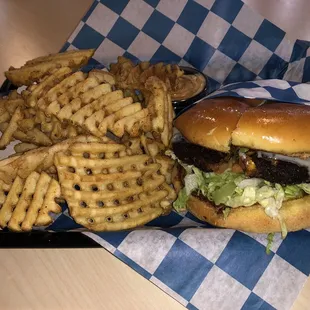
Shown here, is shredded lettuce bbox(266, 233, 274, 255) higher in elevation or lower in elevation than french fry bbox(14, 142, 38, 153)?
higher

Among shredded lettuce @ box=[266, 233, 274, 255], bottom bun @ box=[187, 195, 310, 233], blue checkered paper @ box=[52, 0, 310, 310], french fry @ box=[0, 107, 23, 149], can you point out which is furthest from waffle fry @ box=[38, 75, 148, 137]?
shredded lettuce @ box=[266, 233, 274, 255]

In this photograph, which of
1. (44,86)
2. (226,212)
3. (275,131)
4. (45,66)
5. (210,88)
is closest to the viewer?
(275,131)

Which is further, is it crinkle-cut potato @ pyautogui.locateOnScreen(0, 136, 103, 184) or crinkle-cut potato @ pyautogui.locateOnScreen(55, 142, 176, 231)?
crinkle-cut potato @ pyautogui.locateOnScreen(0, 136, 103, 184)

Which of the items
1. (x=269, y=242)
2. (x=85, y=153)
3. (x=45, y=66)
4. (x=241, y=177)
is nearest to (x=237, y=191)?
(x=241, y=177)

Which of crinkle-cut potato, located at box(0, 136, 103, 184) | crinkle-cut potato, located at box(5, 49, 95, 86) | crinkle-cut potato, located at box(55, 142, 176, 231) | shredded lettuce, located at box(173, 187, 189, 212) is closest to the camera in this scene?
crinkle-cut potato, located at box(55, 142, 176, 231)

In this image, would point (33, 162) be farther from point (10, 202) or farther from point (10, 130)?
point (10, 130)

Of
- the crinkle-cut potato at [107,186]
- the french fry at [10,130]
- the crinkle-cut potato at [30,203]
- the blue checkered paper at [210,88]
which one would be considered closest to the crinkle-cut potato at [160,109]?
the crinkle-cut potato at [107,186]

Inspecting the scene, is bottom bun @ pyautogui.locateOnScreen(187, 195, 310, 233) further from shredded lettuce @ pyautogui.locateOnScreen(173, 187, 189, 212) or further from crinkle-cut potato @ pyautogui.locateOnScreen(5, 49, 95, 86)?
crinkle-cut potato @ pyautogui.locateOnScreen(5, 49, 95, 86)
